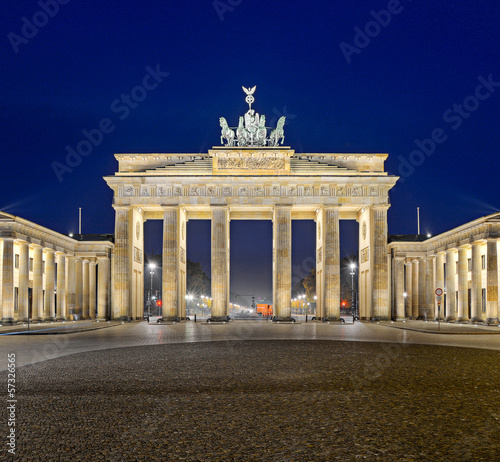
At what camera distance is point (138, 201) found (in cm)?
5812

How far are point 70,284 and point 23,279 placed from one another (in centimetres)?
1461

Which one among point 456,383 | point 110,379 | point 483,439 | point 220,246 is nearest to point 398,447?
point 483,439

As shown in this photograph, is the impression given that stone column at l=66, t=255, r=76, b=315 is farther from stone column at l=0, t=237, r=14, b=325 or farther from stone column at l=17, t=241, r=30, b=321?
stone column at l=0, t=237, r=14, b=325

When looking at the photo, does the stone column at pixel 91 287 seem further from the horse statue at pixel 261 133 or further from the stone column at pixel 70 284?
the horse statue at pixel 261 133

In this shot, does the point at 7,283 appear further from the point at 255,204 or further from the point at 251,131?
the point at 251,131

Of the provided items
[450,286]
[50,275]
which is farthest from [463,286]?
[50,275]

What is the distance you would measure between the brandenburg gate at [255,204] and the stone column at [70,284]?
21.5ft

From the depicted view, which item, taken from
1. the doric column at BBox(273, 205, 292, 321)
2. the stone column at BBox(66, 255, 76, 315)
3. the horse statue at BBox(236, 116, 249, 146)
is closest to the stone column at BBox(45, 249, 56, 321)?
the stone column at BBox(66, 255, 76, 315)

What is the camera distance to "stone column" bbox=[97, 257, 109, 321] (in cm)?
5972

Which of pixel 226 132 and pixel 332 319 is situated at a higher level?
pixel 226 132

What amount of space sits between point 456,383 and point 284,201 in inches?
1779

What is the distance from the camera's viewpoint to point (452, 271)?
56.9 meters

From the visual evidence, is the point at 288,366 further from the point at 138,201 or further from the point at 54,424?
the point at 138,201

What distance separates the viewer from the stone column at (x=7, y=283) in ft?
146
